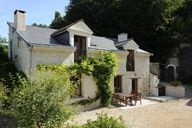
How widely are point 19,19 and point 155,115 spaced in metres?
12.6

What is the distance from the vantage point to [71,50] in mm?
22000

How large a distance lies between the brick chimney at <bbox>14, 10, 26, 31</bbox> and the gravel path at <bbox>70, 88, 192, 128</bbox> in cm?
823

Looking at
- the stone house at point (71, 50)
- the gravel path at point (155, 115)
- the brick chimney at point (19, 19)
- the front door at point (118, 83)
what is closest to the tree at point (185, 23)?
the stone house at point (71, 50)

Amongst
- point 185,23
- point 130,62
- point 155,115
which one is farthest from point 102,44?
point 185,23

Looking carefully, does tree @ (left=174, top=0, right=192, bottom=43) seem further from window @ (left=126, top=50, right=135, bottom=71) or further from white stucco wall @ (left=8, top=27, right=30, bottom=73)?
white stucco wall @ (left=8, top=27, right=30, bottom=73)

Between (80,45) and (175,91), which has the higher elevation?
(80,45)

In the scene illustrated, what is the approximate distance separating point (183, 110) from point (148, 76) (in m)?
8.27

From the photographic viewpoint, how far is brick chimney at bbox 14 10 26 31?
21.8 meters

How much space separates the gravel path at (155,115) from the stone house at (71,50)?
139 inches

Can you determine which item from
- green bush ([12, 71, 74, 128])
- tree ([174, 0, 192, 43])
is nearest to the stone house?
green bush ([12, 71, 74, 128])

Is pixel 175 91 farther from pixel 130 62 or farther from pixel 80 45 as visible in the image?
pixel 80 45

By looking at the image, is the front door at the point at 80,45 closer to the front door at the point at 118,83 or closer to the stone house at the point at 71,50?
the stone house at the point at 71,50

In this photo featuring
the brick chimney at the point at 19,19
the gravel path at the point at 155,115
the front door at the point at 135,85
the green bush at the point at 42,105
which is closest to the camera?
the green bush at the point at 42,105

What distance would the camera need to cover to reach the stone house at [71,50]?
20.5 meters
